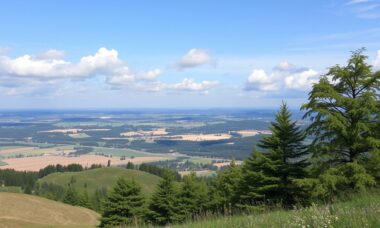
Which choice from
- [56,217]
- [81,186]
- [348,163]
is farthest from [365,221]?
[81,186]

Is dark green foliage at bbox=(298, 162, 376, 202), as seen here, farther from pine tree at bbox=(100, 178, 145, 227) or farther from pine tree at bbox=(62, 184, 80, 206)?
pine tree at bbox=(62, 184, 80, 206)

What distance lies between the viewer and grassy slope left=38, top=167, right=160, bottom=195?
141 meters

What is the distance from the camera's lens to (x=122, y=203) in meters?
47.9

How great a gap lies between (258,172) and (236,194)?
355 inches

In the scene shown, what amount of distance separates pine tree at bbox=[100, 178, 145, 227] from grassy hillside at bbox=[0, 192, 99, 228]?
13812 mm

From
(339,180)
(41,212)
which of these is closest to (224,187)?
(339,180)

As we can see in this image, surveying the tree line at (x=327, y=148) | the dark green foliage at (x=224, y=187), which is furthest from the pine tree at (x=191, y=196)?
the tree line at (x=327, y=148)

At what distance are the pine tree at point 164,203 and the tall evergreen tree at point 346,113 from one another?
23.9 m

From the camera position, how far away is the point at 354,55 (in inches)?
1025

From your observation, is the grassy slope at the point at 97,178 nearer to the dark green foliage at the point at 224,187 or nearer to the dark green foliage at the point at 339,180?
the dark green foliage at the point at 224,187

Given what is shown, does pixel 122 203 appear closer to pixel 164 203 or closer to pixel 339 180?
pixel 164 203

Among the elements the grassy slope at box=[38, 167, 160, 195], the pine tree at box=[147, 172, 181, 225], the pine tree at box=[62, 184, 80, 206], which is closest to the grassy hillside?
the pine tree at box=[147, 172, 181, 225]

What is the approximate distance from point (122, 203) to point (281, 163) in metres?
24.4

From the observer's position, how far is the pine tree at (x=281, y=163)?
28984 mm
